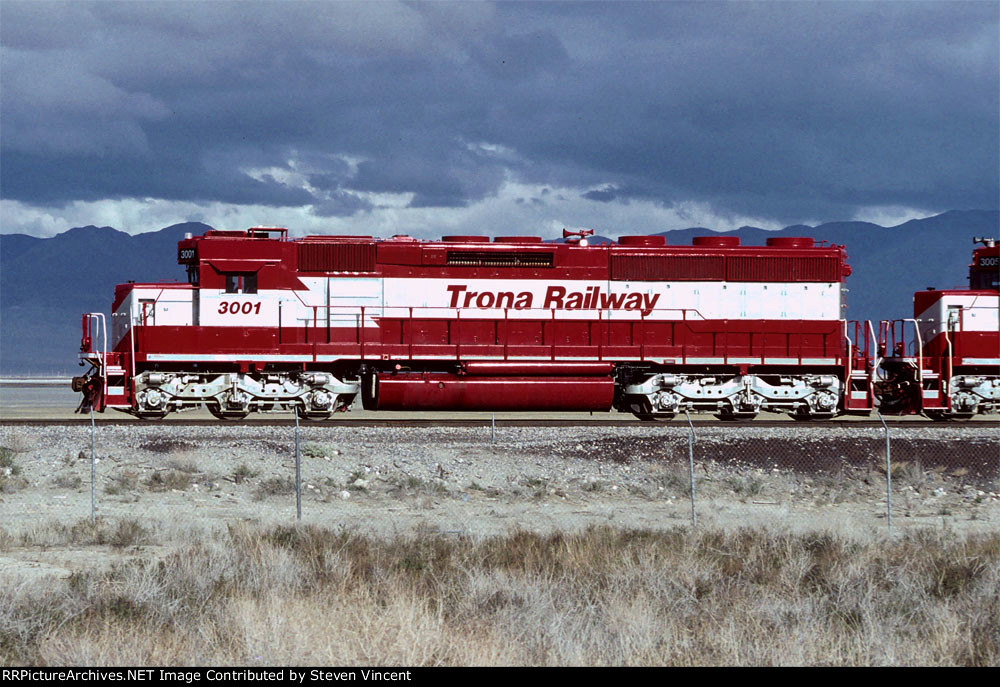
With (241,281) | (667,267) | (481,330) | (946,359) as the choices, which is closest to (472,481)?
(481,330)

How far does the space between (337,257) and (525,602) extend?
15001 mm

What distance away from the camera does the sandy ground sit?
1438 cm

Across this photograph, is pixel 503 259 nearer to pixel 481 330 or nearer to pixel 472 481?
pixel 481 330

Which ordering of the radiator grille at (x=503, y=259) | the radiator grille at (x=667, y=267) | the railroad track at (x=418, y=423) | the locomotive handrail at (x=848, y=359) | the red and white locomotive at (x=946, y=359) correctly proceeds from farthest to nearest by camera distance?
the red and white locomotive at (x=946, y=359) < the radiator grille at (x=667, y=267) < the locomotive handrail at (x=848, y=359) < the radiator grille at (x=503, y=259) < the railroad track at (x=418, y=423)

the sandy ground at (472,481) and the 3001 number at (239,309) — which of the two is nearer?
the sandy ground at (472,481)

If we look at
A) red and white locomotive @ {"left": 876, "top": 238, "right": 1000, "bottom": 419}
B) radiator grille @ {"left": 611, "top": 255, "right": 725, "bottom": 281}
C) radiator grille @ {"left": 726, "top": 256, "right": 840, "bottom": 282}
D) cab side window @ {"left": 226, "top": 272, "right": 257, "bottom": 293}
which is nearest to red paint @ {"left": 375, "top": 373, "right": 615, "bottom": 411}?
radiator grille @ {"left": 611, "top": 255, "right": 725, "bottom": 281}

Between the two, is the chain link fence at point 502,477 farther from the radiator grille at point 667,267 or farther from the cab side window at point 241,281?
the radiator grille at point 667,267

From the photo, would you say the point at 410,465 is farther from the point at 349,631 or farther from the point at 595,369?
the point at 349,631

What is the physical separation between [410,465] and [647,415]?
25.3 ft

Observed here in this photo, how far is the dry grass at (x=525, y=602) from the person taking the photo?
8008 mm

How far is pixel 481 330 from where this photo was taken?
77.2 ft

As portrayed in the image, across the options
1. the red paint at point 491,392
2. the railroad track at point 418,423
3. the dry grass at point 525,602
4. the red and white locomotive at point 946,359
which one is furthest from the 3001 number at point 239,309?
the red and white locomotive at point 946,359

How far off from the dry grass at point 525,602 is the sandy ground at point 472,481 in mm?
1444
